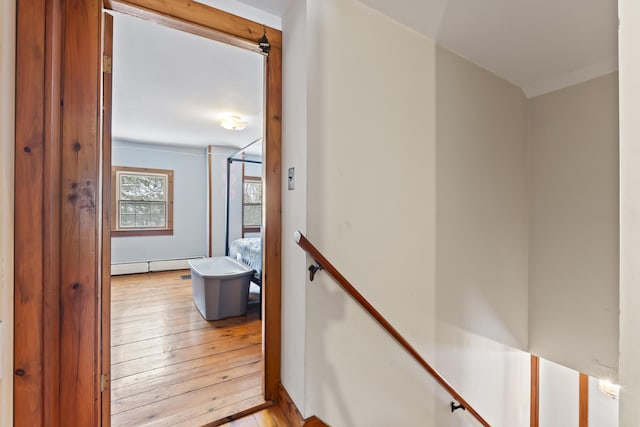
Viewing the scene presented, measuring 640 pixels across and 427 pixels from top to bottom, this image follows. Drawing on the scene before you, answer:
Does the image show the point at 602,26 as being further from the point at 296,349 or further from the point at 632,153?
the point at 296,349

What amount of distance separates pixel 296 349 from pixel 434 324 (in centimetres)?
102

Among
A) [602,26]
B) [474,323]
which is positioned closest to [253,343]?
[474,323]

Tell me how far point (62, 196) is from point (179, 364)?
1.58 metres

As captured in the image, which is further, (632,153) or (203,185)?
(203,185)

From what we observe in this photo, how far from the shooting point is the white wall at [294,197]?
1.41m

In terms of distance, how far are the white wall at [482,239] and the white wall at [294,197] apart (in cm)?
104

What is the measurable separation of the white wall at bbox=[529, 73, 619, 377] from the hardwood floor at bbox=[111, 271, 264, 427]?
2.65m

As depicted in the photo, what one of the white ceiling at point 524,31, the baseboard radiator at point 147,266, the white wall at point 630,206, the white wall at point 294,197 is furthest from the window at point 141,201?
the white wall at point 630,206

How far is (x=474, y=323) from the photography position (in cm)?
218

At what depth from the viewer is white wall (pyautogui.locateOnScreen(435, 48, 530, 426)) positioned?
1.97 meters

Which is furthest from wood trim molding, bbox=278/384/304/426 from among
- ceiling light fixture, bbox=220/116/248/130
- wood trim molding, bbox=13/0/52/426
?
ceiling light fixture, bbox=220/116/248/130

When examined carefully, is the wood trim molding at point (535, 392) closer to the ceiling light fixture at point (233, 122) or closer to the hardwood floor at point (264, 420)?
the hardwood floor at point (264, 420)

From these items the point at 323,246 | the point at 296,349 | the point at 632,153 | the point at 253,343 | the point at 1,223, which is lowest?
the point at 253,343

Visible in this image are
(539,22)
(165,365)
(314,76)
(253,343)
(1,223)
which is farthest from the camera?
(253,343)
